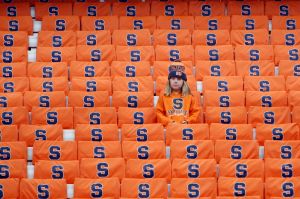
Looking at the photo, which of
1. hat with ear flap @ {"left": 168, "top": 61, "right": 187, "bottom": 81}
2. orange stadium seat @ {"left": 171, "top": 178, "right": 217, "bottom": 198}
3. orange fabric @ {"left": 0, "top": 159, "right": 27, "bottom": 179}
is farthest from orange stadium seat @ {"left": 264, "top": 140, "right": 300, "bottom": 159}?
orange fabric @ {"left": 0, "top": 159, "right": 27, "bottom": 179}

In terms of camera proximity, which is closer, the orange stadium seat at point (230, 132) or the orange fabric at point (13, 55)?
the orange stadium seat at point (230, 132)

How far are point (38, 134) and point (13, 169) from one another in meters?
0.52

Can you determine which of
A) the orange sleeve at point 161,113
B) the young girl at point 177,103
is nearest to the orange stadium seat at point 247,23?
the young girl at point 177,103

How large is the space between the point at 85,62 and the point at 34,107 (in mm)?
869

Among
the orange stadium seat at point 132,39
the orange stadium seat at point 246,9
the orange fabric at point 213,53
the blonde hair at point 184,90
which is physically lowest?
the blonde hair at point 184,90

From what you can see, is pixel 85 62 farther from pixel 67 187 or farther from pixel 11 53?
pixel 67 187

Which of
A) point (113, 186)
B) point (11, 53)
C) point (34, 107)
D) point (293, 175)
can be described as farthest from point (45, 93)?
point (293, 175)

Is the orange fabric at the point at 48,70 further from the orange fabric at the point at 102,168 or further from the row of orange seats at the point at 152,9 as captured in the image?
the orange fabric at the point at 102,168

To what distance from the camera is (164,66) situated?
840cm

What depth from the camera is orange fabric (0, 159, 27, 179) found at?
7.11 m

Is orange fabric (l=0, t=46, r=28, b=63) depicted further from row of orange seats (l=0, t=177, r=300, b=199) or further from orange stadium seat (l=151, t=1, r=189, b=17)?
row of orange seats (l=0, t=177, r=300, b=199)

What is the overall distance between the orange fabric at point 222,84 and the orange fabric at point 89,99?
0.91 m

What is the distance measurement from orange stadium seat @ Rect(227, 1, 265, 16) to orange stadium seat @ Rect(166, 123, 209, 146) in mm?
2179

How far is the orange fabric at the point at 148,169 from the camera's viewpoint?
23.2ft
